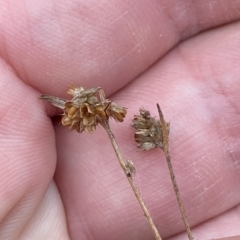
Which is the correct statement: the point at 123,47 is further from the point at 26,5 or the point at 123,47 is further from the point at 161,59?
the point at 26,5

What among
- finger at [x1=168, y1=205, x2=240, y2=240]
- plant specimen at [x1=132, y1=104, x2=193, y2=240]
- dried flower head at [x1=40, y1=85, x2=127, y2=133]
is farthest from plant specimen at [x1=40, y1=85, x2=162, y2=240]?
finger at [x1=168, y1=205, x2=240, y2=240]

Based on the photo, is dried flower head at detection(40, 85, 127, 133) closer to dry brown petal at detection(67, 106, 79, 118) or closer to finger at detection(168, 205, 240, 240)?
dry brown petal at detection(67, 106, 79, 118)

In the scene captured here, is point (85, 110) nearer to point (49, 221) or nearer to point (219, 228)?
point (49, 221)

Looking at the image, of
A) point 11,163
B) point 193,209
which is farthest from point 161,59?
point 11,163

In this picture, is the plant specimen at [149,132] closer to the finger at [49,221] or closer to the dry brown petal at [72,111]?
the dry brown petal at [72,111]

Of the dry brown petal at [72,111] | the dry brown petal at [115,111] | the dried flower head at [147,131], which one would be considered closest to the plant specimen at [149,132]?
the dried flower head at [147,131]

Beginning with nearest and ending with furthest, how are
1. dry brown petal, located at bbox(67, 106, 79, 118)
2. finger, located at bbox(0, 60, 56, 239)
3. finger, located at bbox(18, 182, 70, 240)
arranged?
1. dry brown petal, located at bbox(67, 106, 79, 118)
2. finger, located at bbox(0, 60, 56, 239)
3. finger, located at bbox(18, 182, 70, 240)
